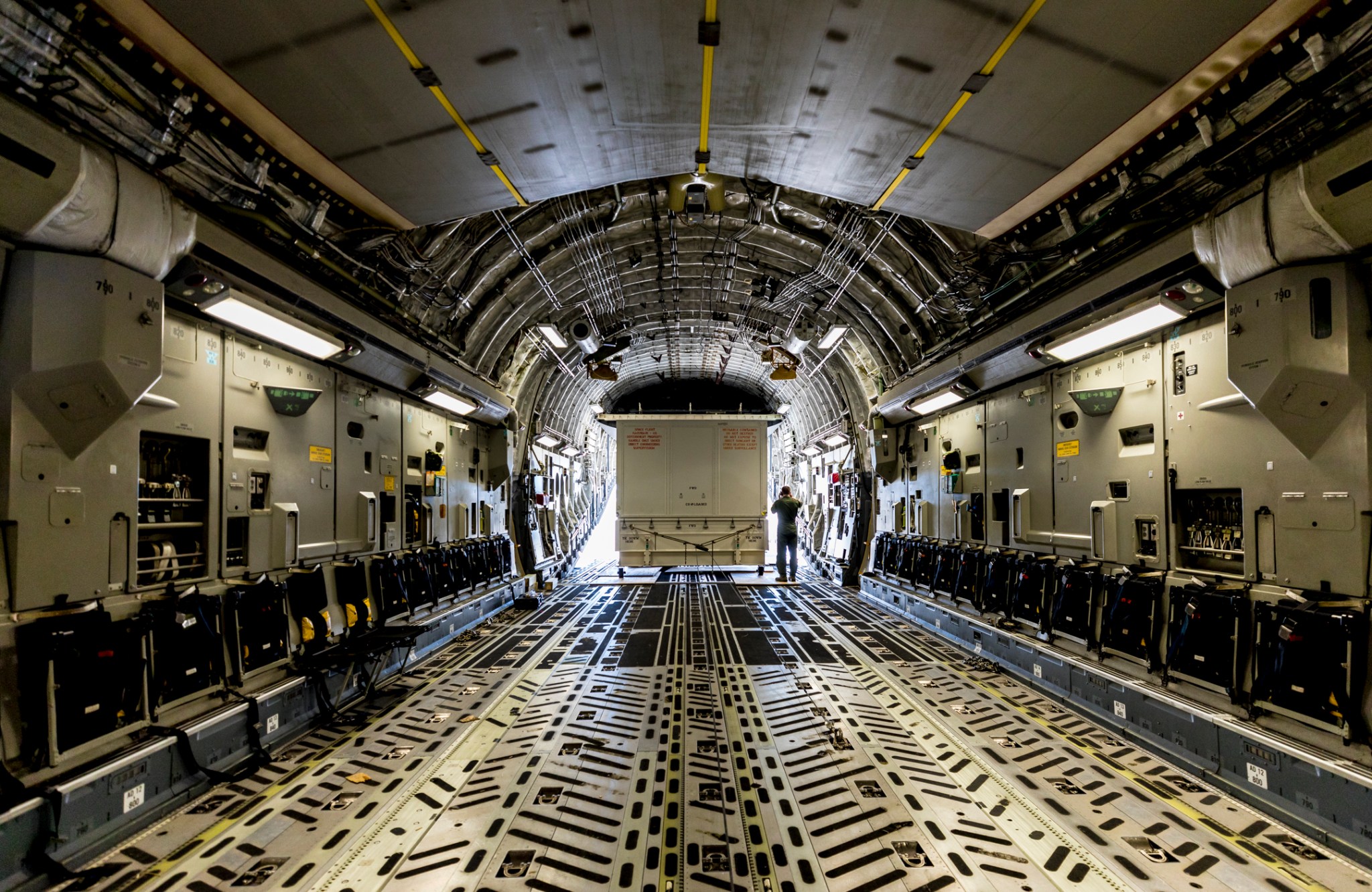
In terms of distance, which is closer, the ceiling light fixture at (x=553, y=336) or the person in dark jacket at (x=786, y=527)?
the ceiling light fixture at (x=553, y=336)

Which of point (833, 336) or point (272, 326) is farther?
point (833, 336)

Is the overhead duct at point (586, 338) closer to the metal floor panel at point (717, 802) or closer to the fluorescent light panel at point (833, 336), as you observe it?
the fluorescent light panel at point (833, 336)

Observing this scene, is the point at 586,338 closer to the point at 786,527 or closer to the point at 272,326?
the point at 786,527

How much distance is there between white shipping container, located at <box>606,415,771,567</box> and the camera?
14148mm

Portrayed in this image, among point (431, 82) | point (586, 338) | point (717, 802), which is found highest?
point (586, 338)

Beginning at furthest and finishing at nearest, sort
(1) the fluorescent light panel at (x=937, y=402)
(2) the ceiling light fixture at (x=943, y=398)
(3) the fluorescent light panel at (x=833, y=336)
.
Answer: (3) the fluorescent light panel at (x=833, y=336) → (1) the fluorescent light panel at (x=937, y=402) → (2) the ceiling light fixture at (x=943, y=398)

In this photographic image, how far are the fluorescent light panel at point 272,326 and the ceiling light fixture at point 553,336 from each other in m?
5.19

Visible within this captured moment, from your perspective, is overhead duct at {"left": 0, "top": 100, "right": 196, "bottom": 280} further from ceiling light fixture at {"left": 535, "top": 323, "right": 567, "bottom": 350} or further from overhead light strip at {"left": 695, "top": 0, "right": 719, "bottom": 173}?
ceiling light fixture at {"left": 535, "top": 323, "right": 567, "bottom": 350}

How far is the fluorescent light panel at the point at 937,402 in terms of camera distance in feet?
28.8

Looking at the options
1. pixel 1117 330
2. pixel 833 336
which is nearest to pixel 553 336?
pixel 833 336

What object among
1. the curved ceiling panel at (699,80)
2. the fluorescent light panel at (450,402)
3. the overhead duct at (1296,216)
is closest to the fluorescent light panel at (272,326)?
the curved ceiling panel at (699,80)

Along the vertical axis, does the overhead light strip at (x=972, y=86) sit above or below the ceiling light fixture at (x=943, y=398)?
above

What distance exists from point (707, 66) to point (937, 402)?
264 inches

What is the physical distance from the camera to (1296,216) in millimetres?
3611
